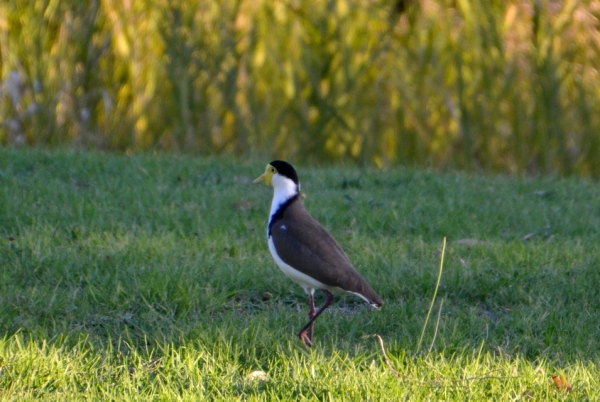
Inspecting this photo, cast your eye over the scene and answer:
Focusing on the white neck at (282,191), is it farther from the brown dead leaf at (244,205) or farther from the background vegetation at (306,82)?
the background vegetation at (306,82)

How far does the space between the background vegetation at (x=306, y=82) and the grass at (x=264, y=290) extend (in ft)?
4.76

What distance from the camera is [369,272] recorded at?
5.08 metres

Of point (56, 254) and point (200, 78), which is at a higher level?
point (200, 78)

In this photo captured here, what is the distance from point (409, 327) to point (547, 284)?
1089 millimetres

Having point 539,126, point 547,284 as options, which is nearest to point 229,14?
point 539,126

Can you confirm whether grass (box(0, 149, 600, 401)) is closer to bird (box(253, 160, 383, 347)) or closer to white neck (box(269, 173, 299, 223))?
bird (box(253, 160, 383, 347))

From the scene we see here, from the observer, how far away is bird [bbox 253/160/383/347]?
4.17m

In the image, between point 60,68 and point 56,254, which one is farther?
point 60,68

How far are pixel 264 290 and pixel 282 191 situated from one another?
1.92 feet

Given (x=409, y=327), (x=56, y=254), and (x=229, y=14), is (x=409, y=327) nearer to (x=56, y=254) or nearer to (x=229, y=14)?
(x=56, y=254)

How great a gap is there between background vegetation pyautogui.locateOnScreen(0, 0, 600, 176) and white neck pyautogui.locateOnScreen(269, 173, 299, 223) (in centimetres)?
401

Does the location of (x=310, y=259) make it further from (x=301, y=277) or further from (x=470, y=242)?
(x=470, y=242)

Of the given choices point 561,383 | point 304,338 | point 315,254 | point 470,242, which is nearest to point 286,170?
point 315,254

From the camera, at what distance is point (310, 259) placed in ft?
13.9
